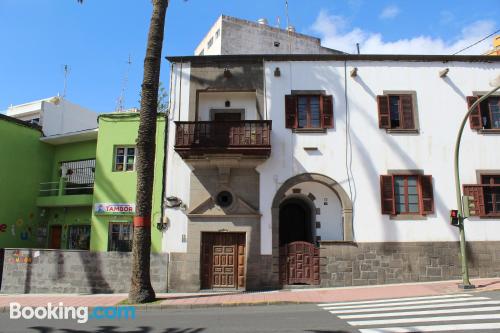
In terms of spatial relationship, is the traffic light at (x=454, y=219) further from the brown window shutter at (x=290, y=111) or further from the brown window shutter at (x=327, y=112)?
the brown window shutter at (x=290, y=111)

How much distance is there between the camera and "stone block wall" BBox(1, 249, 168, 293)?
15.4 m

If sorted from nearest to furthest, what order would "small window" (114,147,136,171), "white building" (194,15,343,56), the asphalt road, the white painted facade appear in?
the asphalt road → the white painted facade → "small window" (114,147,136,171) → "white building" (194,15,343,56)

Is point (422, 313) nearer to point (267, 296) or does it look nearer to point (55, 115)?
point (267, 296)

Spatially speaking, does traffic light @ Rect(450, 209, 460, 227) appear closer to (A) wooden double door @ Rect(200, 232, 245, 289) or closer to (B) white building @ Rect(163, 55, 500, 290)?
(B) white building @ Rect(163, 55, 500, 290)

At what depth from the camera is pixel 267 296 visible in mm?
13359

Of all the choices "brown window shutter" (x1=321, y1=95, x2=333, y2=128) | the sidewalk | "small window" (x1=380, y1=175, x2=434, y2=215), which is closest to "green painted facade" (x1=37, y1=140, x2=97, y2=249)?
the sidewalk

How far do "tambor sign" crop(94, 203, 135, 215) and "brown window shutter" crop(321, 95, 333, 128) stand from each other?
8809 mm

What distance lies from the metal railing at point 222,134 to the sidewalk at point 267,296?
5.67 metres

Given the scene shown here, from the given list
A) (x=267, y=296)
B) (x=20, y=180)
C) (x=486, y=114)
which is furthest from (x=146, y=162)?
(x=486, y=114)

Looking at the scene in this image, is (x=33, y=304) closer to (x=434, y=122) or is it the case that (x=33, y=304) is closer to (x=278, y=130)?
(x=278, y=130)

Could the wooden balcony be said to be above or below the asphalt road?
above

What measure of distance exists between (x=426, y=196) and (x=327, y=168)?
13.5ft

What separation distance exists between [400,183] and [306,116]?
4.78 metres

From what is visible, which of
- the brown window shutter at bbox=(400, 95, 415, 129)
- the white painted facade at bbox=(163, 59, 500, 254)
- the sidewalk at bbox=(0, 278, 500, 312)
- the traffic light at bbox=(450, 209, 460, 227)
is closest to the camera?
the sidewalk at bbox=(0, 278, 500, 312)
